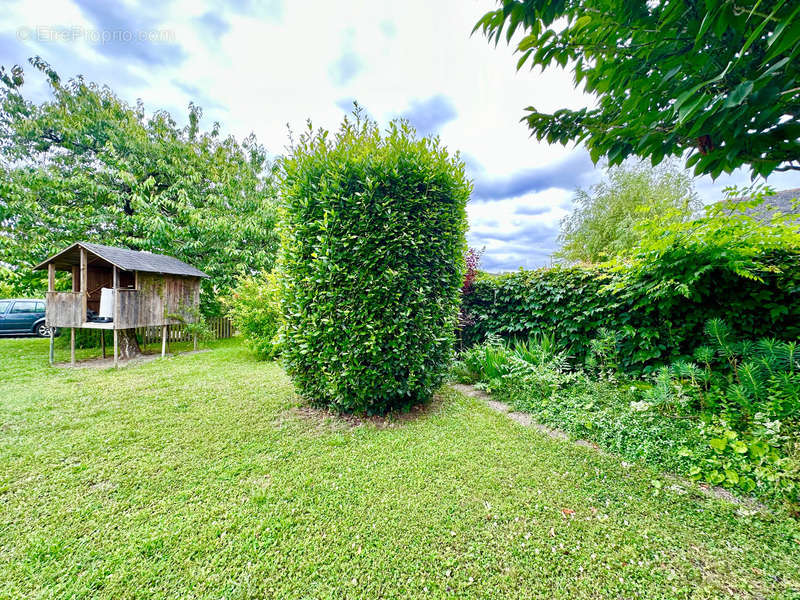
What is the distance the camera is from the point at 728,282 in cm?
321

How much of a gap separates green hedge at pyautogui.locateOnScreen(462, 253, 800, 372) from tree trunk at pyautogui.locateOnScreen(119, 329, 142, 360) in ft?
28.3

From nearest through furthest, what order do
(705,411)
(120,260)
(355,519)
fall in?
1. (355,519)
2. (705,411)
3. (120,260)

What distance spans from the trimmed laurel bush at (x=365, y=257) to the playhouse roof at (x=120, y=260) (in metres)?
5.65

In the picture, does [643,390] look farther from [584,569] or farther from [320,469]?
[320,469]

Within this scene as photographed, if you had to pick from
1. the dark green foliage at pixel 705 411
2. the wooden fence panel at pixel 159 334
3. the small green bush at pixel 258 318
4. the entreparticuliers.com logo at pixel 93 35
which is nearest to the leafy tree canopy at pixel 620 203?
the dark green foliage at pixel 705 411

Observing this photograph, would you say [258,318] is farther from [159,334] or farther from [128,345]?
[159,334]

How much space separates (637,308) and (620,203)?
13.6 metres

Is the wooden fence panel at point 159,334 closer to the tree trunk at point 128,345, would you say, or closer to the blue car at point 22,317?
the tree trunk at point 128,345

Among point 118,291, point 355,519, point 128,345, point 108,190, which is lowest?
point 355,519

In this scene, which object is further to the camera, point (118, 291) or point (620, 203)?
point (620, 203)

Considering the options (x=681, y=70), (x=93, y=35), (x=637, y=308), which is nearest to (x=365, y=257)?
(x=681, y=70)

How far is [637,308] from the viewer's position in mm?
3852

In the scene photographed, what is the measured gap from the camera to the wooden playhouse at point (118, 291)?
21.2 feet

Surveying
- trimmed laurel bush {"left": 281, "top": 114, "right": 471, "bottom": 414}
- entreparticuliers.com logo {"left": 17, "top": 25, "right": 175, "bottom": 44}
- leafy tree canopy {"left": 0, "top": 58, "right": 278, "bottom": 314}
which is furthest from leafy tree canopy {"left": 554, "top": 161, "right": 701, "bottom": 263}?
entreparticuliers.com logo {"left": 17, "top": 25, "right": 175, "bottom": 44}
